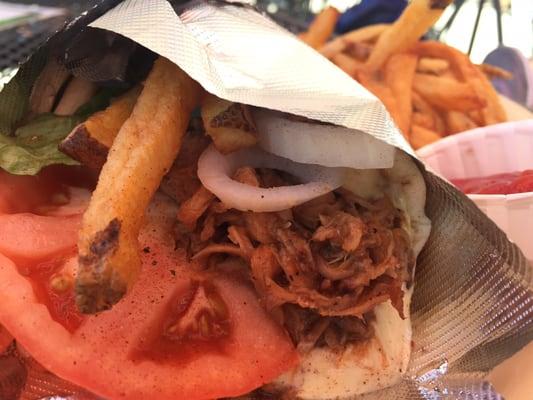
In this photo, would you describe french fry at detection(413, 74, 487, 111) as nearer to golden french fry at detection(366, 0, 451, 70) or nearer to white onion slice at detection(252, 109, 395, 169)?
golden french fry at detection(366, 0, 451, 70)

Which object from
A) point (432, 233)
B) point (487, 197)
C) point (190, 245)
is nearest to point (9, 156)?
point (190, 245)

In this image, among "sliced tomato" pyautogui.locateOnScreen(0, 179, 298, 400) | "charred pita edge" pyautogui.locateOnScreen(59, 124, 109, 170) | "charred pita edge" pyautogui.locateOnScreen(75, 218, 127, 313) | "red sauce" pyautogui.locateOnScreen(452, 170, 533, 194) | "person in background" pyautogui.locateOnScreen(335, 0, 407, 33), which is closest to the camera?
"charred pita edge" pyautogui.locateOnScreen(75, 218, 127, 313)

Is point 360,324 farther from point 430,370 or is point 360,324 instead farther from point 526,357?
point 526,357

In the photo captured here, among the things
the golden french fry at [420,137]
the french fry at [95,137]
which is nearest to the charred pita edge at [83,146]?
the french fry at [95,137]

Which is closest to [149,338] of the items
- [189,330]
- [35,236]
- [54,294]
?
[189,330]

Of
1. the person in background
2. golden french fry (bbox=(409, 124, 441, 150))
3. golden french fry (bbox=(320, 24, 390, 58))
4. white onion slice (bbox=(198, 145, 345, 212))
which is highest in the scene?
white onion slice (bbox=(198, 145, 345, 212))

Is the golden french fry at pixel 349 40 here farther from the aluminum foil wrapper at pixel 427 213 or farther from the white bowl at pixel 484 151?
the aluminum foil wrapper at pixel 427 213

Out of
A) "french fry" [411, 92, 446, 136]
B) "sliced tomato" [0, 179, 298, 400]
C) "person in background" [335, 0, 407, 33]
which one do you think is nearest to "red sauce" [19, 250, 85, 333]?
"sliced tomato" [0, 179, 298, 400]
